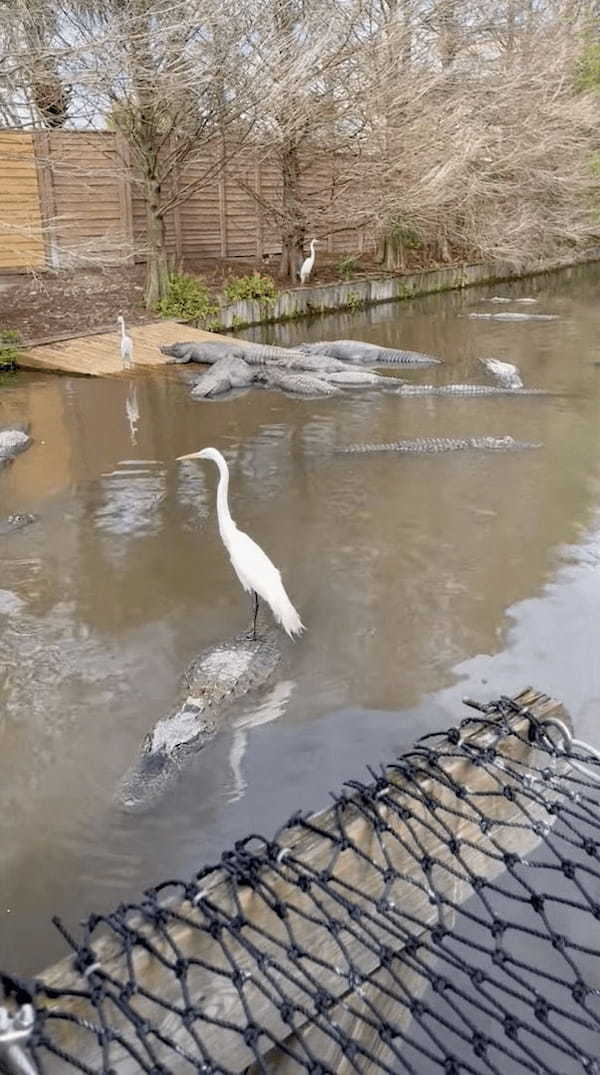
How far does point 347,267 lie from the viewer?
54.4 feet

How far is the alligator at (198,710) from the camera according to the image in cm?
317

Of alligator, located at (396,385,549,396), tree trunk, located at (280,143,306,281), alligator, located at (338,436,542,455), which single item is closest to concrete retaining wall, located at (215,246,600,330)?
tree trunk, located at (280,143,306,281)

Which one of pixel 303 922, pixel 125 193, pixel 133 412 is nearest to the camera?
pixel 303 922

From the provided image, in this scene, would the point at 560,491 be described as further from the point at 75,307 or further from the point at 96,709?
the point at 75,307

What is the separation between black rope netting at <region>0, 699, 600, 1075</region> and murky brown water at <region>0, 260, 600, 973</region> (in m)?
1.41

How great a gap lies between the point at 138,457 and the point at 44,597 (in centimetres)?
264

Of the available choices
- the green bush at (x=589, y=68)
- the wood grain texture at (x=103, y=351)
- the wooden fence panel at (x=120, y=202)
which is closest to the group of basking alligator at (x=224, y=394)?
the wood grain texture at (x=103, y=351)

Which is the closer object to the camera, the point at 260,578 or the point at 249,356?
the point at 260,578

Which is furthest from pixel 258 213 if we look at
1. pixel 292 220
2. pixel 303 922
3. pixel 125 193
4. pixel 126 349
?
pixel 303 922

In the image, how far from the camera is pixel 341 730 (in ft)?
11.5

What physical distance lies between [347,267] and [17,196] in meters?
6.46

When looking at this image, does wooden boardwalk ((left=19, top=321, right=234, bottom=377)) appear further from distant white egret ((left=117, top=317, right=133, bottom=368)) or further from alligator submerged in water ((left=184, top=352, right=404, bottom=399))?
alligator submerged in water ((left=184, top=352, right=404, bottom=399))

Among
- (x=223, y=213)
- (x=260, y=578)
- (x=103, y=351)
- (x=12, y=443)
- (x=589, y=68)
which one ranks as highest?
(x=589, y=68)

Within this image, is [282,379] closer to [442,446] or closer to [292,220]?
[442,446]
